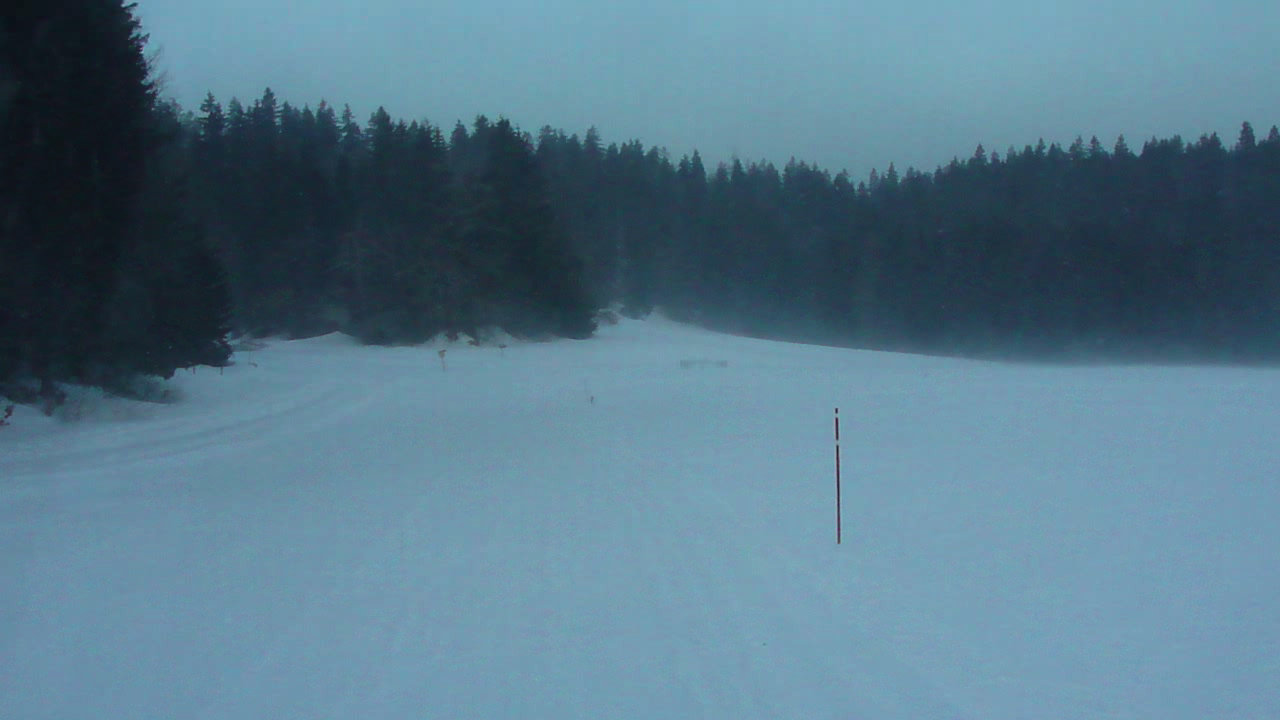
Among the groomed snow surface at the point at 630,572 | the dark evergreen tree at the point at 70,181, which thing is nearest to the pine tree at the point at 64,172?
the dark evergreen tree at the point at 70,181

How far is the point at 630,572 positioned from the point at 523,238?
43256mm

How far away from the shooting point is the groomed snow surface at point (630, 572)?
5.50 meters

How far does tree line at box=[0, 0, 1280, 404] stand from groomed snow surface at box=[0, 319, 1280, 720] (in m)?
3.94

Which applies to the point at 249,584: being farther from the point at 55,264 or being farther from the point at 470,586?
the point at 55,264

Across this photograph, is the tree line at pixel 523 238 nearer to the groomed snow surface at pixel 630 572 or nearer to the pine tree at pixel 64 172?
the pine tree at pixel 64 172

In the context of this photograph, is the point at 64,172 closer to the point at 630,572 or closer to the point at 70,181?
the point at 70,181

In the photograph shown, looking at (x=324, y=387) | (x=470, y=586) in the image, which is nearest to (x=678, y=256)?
(x=324, y=387)

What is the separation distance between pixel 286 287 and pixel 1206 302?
58.9 metres

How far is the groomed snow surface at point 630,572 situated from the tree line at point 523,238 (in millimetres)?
3940

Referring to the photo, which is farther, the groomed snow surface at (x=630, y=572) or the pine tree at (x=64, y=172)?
the pine tree at (x=64, y=172)

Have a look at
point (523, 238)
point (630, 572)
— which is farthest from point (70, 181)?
point (523, 238)

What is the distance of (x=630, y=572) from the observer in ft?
26.3

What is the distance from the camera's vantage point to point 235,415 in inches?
779

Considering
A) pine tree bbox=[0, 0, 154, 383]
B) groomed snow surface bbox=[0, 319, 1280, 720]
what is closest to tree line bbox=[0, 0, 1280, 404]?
pine tree bbox=[0, 0, 154, 383]
